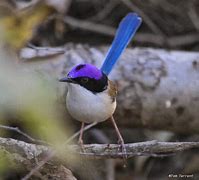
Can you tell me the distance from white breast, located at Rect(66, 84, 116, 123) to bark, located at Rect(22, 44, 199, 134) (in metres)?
0.96

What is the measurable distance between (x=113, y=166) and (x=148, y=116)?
0.52 m

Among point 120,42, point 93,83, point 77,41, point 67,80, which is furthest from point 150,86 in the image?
point 77,41

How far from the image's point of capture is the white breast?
9.16 ft

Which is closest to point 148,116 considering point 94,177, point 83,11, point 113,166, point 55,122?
point 113,166

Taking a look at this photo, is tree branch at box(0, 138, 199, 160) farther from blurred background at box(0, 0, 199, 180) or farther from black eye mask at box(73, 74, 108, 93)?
black eye mask at box(73, 74, 108, 93)

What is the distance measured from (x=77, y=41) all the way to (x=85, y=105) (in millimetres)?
2515

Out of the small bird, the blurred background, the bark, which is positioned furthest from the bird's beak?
the bark

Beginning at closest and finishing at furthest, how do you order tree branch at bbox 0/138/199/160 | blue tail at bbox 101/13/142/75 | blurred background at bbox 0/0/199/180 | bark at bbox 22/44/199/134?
1. blurred background at bbox 0/0/199/180
2. tree branch at bbox 0/138/199/160
3. blue tail at bbox 101/13/142/75
4. bark at bbox 22/44/199/134

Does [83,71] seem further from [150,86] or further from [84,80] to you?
[150,86]

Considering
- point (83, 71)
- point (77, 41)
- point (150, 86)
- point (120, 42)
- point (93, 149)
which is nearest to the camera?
point (93, 149)

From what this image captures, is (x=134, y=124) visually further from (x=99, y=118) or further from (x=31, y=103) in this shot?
(x=31, y=103)

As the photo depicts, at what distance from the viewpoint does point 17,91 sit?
5.40 feet

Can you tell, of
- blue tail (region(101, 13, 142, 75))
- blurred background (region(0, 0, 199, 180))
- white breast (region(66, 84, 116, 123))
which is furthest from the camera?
blue tail (region(101, 13, 142, 75))

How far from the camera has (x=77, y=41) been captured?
5.23 metres
